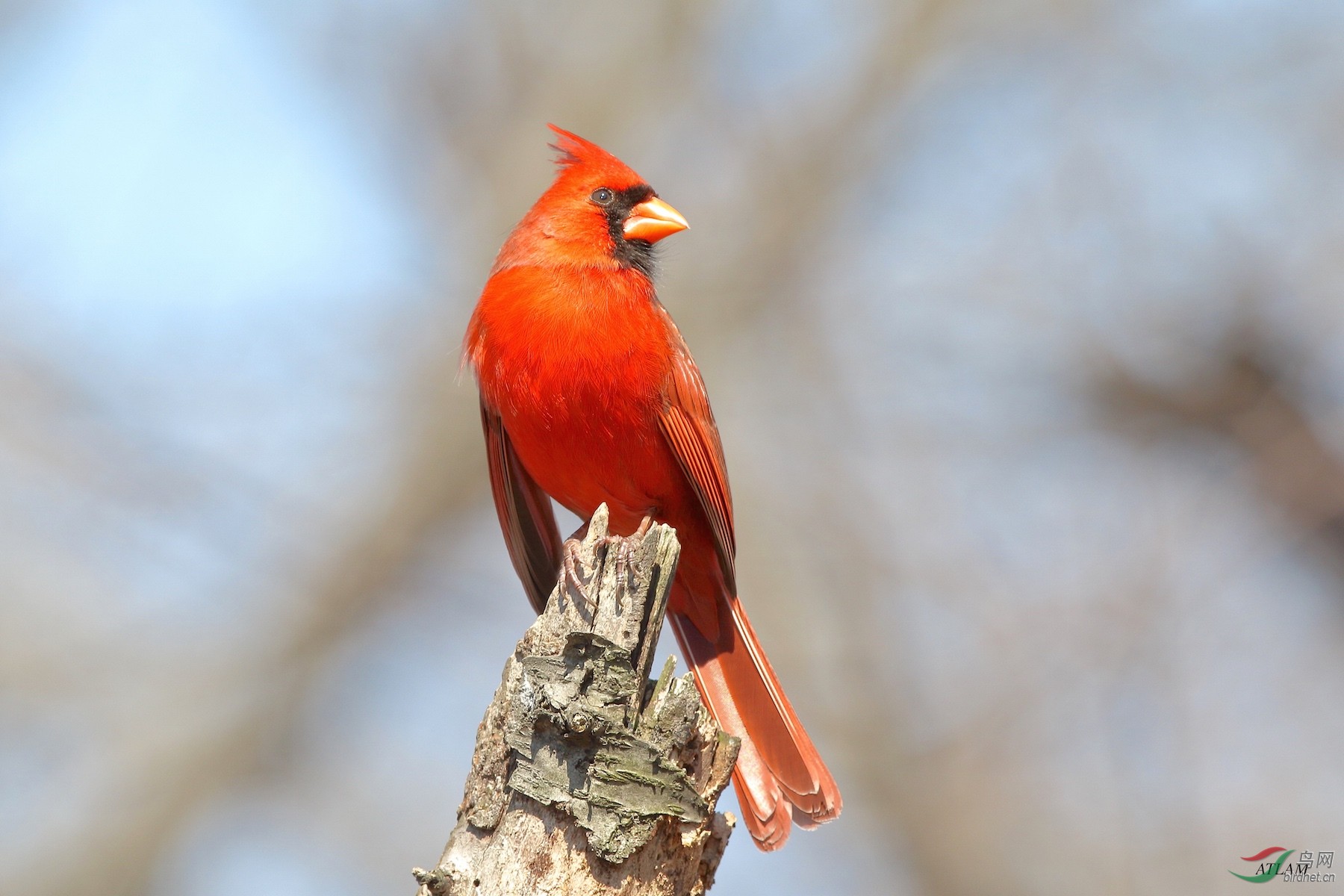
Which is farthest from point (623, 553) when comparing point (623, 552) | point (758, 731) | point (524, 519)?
point (524, 519)

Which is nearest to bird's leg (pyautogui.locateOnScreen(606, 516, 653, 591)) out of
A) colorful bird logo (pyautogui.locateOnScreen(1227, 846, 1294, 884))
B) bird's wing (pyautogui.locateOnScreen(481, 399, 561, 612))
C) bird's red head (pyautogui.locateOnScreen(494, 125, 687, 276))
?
bird's wing (pyautogui.locateOnScreen(481, 399, 561, 612))

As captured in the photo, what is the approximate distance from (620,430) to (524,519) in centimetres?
58

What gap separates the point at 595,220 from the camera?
143 inches

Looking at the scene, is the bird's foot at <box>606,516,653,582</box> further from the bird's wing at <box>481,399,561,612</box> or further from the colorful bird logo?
the colorful bird logo

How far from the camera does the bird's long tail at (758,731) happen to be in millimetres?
3193

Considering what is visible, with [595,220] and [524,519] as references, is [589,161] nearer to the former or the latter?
[595,220]

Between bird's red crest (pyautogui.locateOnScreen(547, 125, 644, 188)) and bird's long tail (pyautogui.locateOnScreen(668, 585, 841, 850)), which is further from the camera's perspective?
bird's red crest (pyautogui.locateOnScreen(547, 125, 644, 188))

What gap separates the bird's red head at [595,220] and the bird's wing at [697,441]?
1.05 ft

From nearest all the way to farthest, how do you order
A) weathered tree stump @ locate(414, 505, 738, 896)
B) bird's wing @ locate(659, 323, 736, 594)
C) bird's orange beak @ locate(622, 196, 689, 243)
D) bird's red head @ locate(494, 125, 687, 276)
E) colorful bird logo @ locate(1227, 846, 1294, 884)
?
weathered tree stump @ locate(414, 505, 738, 896), bird's wing @ locate(659, 323, 736, 594), bird's red head @ locate(494, 125, 687, 276), bird's orange beak @ locate(622, 196, 689, 243), colorful bird logo @ locate(1227, 846, 1294, 884)

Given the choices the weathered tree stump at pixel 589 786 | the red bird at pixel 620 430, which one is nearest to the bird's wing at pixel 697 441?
the red bird at pixel 620 430

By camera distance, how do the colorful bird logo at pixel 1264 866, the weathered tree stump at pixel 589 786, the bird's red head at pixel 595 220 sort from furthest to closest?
the colorful bird logo at pixel 1264 866 < the bird's red head at pixel 595 220 < the weathered tree stump at pixel 589 786

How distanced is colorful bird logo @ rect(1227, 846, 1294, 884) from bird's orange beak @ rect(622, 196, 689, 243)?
4.05m

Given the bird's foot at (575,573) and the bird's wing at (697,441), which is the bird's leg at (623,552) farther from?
the bird's wing at (697,441)

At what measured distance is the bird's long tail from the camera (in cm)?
319
